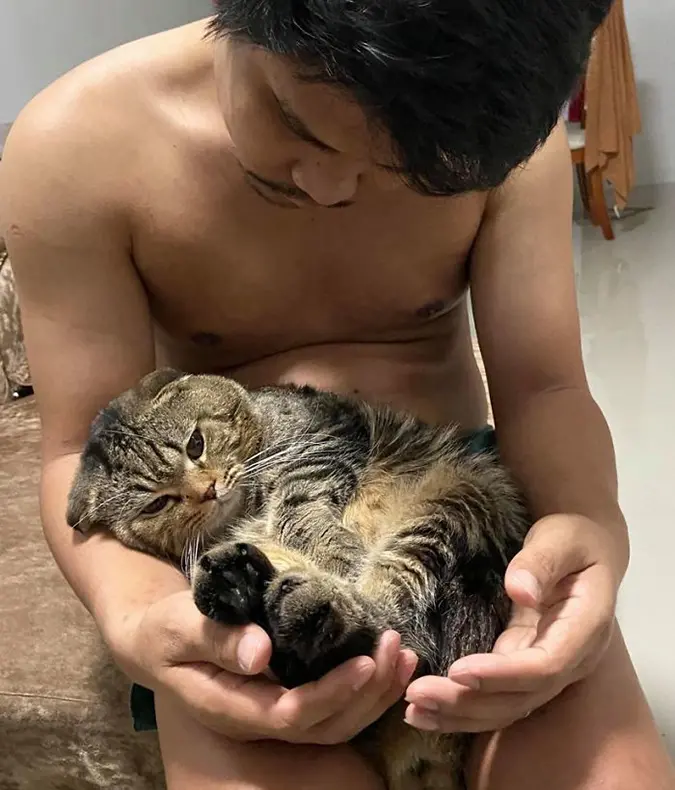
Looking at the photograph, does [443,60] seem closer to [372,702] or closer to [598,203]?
[372,702]

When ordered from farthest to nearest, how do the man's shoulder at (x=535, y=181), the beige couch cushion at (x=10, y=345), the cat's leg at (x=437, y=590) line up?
the beige couch cushion at (x=10, y=345) → the man's shoulder at (x=535, y=181) → the cat's leg at (x=437, y=590)

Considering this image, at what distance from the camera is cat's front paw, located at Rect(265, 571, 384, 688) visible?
677mm

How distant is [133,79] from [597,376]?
5.43 ft

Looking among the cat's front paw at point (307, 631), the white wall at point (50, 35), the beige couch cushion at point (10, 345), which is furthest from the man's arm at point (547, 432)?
the white wall at point (50, 35)

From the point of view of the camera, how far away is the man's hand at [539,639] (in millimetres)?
664

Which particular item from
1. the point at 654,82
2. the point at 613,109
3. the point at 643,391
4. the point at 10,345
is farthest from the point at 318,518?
the point at 654,82

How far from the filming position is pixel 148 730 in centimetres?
95

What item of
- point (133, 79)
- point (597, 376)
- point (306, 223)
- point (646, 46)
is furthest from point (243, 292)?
point (646, 46)

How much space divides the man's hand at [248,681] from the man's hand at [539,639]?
0.03 meters

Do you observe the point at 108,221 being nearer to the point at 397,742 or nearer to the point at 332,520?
the point at 332,520

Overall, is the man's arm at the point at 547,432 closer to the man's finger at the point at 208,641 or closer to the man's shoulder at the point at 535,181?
the man's shoulder at the point at 535,181

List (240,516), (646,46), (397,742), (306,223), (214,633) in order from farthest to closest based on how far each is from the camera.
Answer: (646,46) < (306,223) < (240,516) < (397,742) < (214,633)

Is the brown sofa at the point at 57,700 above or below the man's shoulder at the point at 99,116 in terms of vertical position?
below

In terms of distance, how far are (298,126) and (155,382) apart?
39cm
